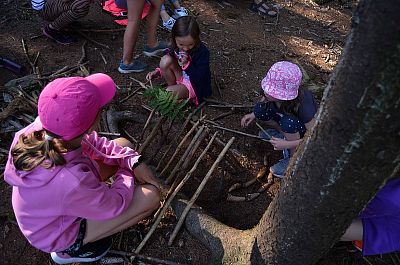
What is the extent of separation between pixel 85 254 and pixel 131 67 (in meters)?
2.04

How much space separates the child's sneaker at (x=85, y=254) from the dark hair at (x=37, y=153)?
63cm

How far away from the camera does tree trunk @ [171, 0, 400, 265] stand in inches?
45.3

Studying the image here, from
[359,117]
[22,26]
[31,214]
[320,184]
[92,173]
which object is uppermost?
[359,117]

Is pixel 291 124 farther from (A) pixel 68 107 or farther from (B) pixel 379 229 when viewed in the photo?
(A) pixel 68 107

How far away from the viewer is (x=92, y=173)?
205 centimetres

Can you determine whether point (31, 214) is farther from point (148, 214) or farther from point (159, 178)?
point (159, 178)

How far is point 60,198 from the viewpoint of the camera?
6.38 ft

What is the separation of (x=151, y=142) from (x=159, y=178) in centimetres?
40

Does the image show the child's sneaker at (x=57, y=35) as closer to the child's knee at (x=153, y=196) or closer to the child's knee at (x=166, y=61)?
the child's knee at (x=166, y=61)

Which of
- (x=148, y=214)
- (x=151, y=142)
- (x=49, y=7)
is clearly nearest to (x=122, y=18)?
(x=49, y=7)

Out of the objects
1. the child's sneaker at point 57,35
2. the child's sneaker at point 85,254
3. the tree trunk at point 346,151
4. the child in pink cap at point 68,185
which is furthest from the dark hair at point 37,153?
the child's sneaker at point 57,35

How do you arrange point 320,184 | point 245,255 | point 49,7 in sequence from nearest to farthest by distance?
1. point 320,184
2. point 245,255
3. point 49,7

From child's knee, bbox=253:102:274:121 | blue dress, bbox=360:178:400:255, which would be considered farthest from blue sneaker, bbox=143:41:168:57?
blue dress, bbox=360:178:400:255

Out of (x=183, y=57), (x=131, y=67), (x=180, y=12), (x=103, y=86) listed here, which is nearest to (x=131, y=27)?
(x=131, y=67)
